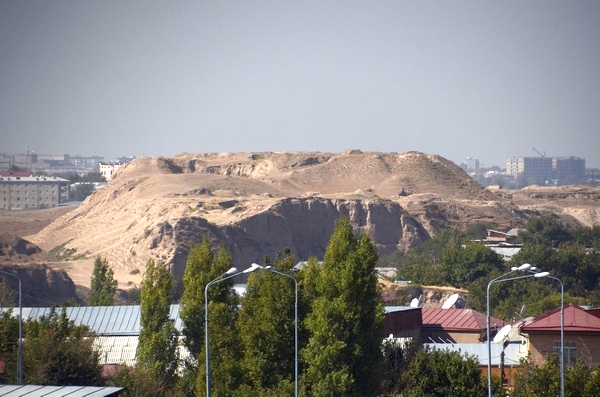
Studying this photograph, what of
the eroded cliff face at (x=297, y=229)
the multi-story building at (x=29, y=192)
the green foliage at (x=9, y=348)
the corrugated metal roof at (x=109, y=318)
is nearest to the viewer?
the green foliage at (x=9, y=348)

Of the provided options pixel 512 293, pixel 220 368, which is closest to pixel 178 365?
pixel 220 368

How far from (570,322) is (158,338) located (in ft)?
45.9

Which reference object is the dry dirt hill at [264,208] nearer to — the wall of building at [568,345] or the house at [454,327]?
the house at [454,327]

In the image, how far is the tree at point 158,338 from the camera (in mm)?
34469

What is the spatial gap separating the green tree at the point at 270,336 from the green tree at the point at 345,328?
0.63m

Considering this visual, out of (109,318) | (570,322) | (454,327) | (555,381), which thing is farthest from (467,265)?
(555,381)

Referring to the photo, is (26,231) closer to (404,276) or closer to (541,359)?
(404,276)

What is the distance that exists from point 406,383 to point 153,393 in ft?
27.0

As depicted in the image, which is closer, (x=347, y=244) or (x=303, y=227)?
(x=347, y=244)

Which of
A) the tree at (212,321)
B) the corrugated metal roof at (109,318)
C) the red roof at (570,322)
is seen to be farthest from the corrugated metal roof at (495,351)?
the corrugated metal roof at (109,318)

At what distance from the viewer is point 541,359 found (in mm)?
38688

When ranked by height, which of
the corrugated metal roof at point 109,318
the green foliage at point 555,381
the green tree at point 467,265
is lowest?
the green tree at point 467,265

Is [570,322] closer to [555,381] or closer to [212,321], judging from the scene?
[555,381]

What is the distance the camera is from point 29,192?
516ft
